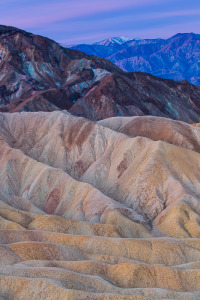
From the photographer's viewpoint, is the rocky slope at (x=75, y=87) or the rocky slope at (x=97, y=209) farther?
the rocky slope at (x=75, y=87)

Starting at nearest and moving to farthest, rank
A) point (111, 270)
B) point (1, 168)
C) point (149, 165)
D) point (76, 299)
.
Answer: point (76, 299) → point (111, 270) → point (149, 165) → point (1, 168)

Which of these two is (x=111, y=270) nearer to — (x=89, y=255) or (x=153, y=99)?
(x=89, y=255)

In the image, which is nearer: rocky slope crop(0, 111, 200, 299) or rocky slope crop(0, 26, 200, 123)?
rocky slope crop(0, 111, 200, 299)

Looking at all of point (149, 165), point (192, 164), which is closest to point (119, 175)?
point (149, 165)

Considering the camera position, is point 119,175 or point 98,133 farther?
point 98,133

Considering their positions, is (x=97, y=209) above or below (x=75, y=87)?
below
